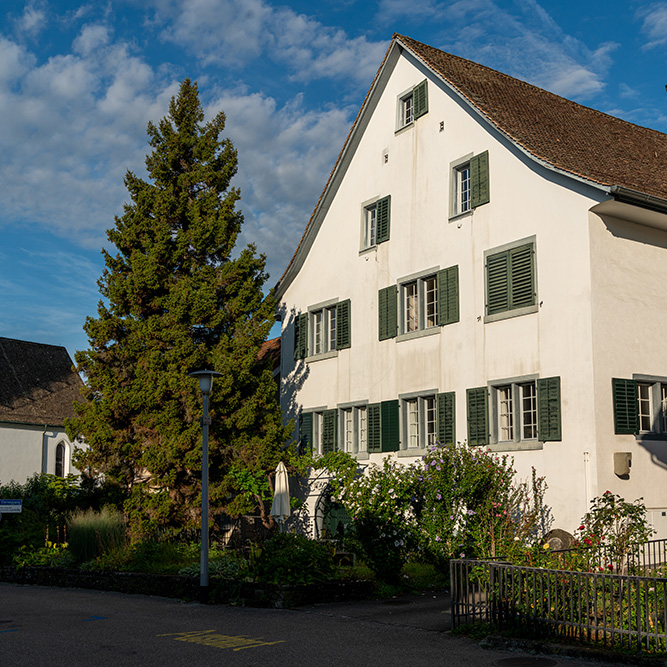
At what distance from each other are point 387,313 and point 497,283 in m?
3.70

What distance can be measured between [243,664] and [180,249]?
13.0 m

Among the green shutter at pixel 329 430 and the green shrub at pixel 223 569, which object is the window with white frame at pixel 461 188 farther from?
the green shrub at pixel 223 569

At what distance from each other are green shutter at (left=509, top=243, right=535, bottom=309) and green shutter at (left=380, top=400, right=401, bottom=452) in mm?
4273

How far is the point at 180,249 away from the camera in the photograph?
1984 cm

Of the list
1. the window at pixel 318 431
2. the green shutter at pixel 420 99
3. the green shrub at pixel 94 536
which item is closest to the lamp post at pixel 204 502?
the green shrub at pixel 94 536

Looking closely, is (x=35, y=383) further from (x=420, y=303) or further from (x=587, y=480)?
(x=587, y=480)

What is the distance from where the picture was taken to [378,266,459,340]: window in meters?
18.0

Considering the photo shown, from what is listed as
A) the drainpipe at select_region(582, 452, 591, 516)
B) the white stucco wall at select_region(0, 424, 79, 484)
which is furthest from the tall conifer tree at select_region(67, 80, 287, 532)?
the white stucco wall at select_region(0, 424, 79, 484)

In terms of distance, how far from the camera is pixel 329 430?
2142 cm

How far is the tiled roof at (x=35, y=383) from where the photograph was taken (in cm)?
3975

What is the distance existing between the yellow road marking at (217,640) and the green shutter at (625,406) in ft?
26.6

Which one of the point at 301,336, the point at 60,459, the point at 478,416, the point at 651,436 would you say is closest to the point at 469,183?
the point at 478,416

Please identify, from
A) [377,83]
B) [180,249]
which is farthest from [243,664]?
[377,83]

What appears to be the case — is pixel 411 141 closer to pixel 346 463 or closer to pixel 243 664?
pixel 346 463
